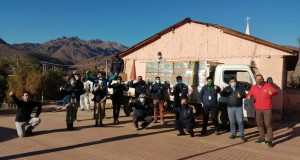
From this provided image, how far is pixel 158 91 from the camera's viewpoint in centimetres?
1203

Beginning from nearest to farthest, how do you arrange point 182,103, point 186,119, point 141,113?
point 186,119
point 182,103
point 141,113

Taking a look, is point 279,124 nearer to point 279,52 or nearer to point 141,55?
point 279,52

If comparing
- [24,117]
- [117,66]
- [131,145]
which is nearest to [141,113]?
[131,145]

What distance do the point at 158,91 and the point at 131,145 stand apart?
3.56m

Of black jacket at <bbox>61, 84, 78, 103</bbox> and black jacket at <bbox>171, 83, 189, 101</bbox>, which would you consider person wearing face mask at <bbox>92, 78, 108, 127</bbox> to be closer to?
black jacket at <bbox>61, 84, 78, 103</bbox>

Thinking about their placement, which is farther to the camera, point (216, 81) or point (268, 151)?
point (216, 81)

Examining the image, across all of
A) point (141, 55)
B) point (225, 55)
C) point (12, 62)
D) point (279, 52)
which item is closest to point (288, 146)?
point (279, 52)

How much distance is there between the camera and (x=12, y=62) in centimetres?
7594

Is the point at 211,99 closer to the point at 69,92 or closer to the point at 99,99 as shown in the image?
the point at 99,99

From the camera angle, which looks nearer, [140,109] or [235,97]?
[235,97]

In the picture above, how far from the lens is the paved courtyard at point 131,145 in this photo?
784 centimetres

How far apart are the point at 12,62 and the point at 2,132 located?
7146 centimetres

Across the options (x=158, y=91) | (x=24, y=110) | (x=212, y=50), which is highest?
(x=212, y=50)

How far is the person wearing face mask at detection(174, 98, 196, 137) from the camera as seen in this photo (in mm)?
10211
